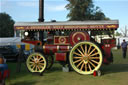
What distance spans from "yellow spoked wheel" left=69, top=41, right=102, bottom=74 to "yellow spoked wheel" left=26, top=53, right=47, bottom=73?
1.19 meters

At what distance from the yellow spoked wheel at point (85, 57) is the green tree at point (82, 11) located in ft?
100

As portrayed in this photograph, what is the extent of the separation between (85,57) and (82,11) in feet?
104

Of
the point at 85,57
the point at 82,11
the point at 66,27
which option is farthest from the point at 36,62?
the point at 82,11

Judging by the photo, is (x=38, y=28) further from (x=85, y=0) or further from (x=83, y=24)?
(x=85, y=0)

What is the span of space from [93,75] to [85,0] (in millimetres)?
33703

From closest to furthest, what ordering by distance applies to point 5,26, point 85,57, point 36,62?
point 85,57, point 36,62, point 5,26

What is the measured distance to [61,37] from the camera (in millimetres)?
7750

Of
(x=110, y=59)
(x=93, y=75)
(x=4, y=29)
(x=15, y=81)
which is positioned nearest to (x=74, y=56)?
(x=93, y=75)

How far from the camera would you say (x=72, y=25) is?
7.34m

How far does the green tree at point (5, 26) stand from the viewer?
44.9 m

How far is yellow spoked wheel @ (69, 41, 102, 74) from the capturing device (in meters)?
7.11

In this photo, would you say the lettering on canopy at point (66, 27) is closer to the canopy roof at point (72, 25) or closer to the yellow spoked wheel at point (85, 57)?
the canopy roof at point (72, 25)

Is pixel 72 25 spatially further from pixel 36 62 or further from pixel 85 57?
pixel 36 62

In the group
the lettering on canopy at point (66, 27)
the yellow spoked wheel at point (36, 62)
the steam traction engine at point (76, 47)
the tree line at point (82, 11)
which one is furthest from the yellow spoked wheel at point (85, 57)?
the tree line at point (82, 11)
